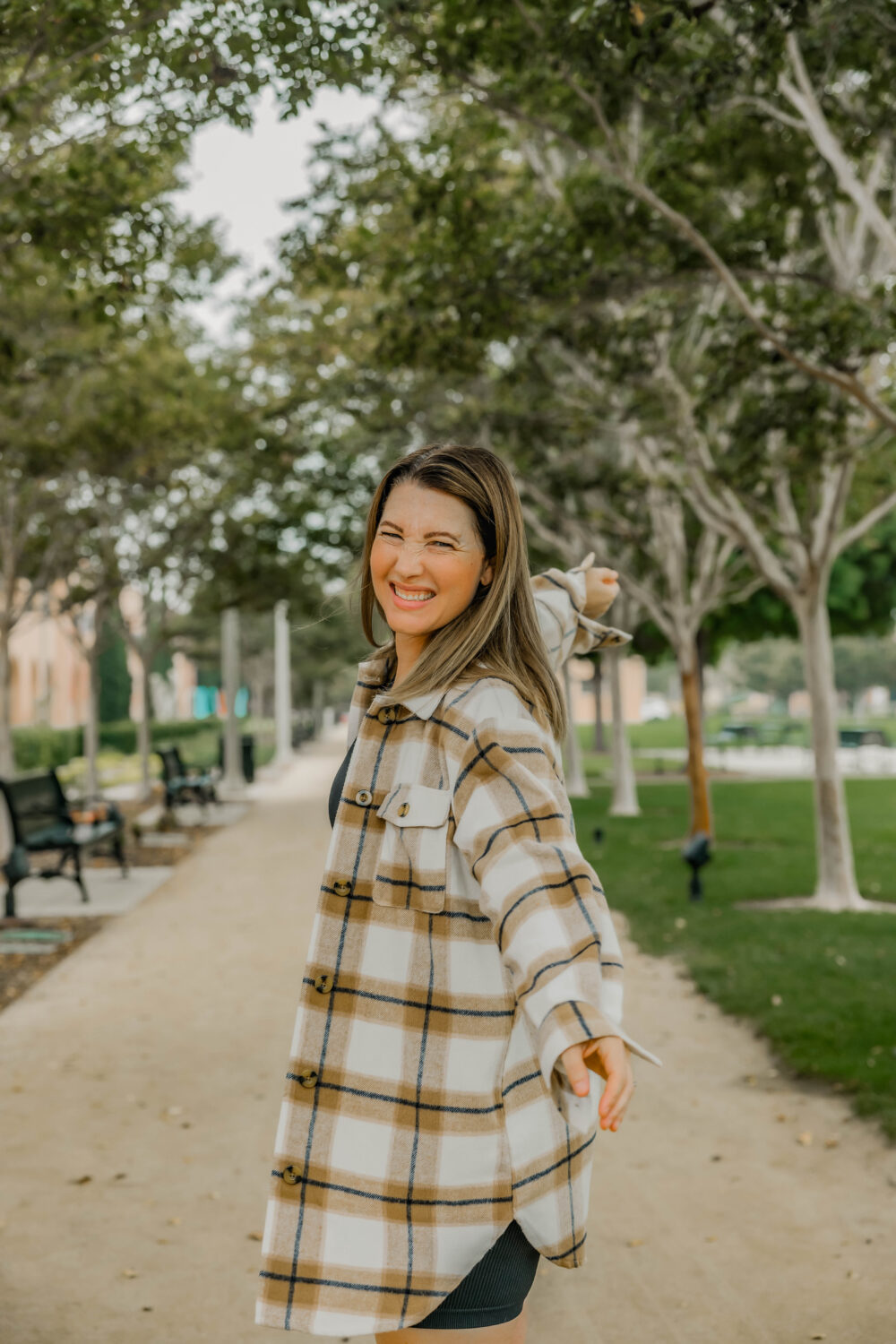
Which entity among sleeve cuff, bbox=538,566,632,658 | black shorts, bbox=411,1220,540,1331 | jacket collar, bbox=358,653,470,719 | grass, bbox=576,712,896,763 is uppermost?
sleeve cuff, bbox=538,566,632,658

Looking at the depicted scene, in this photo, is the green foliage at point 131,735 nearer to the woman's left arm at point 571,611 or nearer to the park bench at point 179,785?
the park bench at point 179,785

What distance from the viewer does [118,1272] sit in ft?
12.8

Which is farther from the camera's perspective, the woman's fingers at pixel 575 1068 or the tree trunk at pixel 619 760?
the tree trunk at pixel 619 760

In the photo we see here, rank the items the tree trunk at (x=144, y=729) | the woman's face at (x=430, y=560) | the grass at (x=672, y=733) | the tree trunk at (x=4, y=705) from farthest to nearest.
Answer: the grass at (x=672, y=733)
the tree trunk at (x=144, y=729)
the tree trunk at (x=4, y=705)
the woman's face at (x=430, y=560)

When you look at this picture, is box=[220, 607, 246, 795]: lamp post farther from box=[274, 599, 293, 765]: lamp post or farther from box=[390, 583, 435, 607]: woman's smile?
box=[390, 583, 435, 607]: woman's smile

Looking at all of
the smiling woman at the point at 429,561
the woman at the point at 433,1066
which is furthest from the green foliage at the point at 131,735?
the woman at the point at 433,1066

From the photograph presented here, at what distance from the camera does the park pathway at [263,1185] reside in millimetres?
3648

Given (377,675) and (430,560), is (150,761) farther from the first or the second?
(430,560)

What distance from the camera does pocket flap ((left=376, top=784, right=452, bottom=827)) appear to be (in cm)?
181

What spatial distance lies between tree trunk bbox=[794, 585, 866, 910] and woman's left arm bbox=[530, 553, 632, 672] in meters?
7.65

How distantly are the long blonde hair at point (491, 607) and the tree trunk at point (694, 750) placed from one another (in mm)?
11076

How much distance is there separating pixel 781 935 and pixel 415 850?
7.67 meters

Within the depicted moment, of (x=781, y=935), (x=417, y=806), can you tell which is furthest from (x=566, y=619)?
(x=781, y=935)

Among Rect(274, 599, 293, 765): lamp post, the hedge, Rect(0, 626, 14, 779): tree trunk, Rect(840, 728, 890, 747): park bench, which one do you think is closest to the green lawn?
Rect(0, 626, 14, 779): tree trunk
